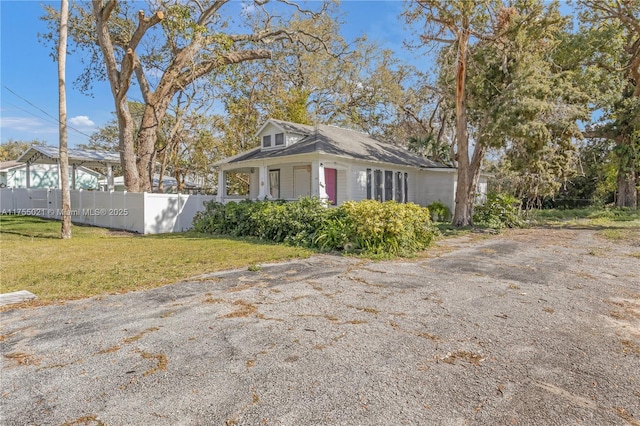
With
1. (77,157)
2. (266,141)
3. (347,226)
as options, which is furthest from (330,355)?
(77,157)

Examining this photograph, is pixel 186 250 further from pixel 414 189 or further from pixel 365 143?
pixel 414 189

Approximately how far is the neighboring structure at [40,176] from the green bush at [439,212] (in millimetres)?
26221

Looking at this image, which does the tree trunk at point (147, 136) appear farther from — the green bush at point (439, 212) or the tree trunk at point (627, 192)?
the tree trunk at point (627, 192)

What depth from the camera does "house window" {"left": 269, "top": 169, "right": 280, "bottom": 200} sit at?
18250mm

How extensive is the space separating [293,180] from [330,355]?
14.8 metres

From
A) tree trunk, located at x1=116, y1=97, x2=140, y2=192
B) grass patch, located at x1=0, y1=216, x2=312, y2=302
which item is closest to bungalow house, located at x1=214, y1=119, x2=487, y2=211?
tree trunk, located at x1=116, y1=97, x2=140, y2=192

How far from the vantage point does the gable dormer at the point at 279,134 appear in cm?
1623

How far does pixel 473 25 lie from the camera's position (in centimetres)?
1393

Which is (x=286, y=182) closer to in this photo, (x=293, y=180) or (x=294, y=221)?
(x=293, y=180)

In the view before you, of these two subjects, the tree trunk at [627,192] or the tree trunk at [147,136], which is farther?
the tree trunk at [627,192]

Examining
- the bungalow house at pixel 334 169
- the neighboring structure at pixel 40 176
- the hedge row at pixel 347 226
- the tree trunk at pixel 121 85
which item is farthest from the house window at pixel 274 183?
Result: the neighboring structure at pixel 40 176

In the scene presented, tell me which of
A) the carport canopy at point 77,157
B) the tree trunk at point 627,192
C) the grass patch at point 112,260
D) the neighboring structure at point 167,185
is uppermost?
the carport canopy at point 77,157

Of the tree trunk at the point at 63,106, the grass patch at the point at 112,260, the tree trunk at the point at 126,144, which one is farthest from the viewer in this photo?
the tree trunk at the point at 126,144

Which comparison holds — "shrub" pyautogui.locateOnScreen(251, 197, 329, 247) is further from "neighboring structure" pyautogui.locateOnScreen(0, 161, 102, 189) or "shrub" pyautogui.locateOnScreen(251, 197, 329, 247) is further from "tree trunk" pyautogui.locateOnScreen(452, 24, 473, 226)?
"neighboring structure" pyautogui.locateOnScreen(0, 161, 102, 189)
